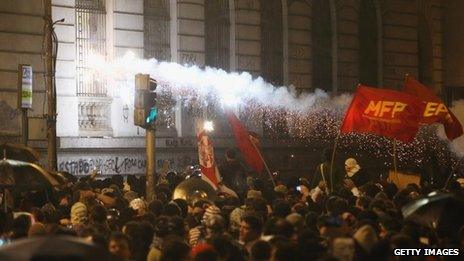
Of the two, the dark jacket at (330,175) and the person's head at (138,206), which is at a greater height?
the dark jacket at (330,175)

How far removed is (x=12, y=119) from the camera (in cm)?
2284

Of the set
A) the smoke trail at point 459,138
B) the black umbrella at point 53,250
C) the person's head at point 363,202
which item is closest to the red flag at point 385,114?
the person's head at point 363,202

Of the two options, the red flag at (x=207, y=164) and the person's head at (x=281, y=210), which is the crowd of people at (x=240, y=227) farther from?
the red flag at (x=207, y=164)

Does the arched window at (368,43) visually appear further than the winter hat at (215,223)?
Yes

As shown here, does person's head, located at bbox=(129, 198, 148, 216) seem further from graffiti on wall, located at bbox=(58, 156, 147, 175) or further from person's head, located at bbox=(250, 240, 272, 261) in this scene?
graffiti on wall, located at bbox=(58, 156, 147, 175)

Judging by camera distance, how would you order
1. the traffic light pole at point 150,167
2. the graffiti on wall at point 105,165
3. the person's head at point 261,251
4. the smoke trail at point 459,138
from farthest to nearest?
the smoke trail at point 459,138 < the graffiti on wall at point 105,165 < the traffic light pole at point 150,167 < the person's head at point 261,251

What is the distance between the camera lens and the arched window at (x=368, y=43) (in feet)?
99.8

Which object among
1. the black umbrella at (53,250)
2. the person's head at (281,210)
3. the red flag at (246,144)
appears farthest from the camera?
the red flag at (246,144)

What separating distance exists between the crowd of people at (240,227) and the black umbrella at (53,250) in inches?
6.6

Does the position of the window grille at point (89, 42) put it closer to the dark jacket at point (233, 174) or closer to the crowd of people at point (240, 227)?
the dark jacket at point (233, 174)

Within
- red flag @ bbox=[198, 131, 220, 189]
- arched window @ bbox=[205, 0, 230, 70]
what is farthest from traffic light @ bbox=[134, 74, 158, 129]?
arched window @ bbox=[205, 0, 230, 70]

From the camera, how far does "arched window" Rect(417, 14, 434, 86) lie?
107 ft

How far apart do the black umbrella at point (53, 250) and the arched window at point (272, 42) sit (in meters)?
21.9

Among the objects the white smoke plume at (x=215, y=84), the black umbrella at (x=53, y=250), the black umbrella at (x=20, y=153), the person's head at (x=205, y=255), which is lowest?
the person's head at (x=205, y=255)
